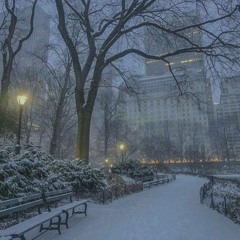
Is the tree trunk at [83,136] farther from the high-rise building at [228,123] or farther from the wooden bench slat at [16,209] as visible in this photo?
the high-rise building at [228,123]

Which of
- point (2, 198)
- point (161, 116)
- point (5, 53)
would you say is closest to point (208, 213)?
point (2, 198)

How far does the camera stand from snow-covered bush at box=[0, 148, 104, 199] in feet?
33.7

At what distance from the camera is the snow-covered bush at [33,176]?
10273 mm

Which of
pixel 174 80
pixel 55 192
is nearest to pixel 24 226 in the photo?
pixel 55 192

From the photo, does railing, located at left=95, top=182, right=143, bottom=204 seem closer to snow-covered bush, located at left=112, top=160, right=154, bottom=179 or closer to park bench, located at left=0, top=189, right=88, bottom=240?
park bench, located at left=0, top=189, right=88, bottom=240

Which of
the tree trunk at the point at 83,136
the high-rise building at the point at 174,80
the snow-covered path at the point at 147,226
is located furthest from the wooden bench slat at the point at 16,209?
the high-rise building at the point at 174,80

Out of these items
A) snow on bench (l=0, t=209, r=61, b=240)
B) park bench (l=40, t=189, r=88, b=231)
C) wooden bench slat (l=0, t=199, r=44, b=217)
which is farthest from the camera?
park bench (l=40, t=189, r=88, b=231)

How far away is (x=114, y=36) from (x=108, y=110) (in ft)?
79.4

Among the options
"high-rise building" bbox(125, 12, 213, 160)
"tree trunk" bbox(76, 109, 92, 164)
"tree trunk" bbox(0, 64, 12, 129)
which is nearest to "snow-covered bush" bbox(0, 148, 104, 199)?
"tree trunk" bbox(76, 109, 92, 164)

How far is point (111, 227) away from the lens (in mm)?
9609

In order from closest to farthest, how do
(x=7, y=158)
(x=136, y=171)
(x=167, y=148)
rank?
(x=7, y=158) < (x=136, y=171) < (x=167, y=148)

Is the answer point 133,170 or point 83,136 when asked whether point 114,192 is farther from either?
point 133,170

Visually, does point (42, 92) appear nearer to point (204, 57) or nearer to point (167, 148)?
point (204, 57)

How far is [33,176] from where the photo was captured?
11930 millimetres
